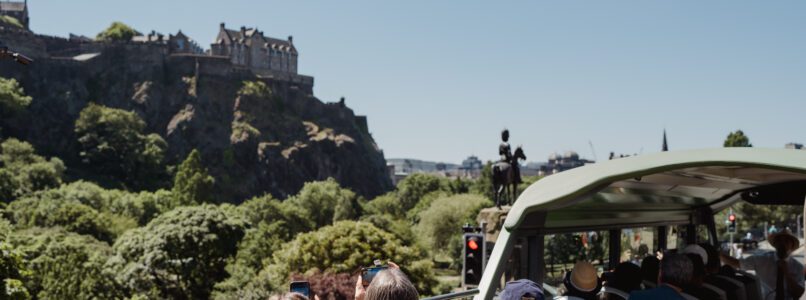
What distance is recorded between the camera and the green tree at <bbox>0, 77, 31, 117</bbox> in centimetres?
10262

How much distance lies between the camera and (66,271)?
38.1 meters

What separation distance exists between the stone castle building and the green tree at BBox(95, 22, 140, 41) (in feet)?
62.3

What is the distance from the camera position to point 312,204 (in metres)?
97.4

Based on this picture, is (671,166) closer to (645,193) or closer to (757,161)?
(757,161)

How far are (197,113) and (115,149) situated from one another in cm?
1462

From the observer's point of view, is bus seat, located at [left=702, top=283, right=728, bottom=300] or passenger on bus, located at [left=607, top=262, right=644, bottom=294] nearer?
bus seat, located at [left=702, top=283, right=728, bottom=300]

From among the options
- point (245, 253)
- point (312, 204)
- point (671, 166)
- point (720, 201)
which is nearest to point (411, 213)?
point (312, 204)

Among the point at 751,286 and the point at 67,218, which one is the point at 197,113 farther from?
the point at 751,286

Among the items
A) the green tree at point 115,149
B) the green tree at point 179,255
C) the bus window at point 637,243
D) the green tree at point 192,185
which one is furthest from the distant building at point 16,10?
the bus window at point 637,243

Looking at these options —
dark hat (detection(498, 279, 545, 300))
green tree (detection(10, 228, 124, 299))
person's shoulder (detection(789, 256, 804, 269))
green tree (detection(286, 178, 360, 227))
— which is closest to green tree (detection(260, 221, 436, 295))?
green tree (detection(10, 228, 124, 299))

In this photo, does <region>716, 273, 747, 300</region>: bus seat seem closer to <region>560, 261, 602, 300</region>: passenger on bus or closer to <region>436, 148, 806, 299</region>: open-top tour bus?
<region>436, 148, 806, 299</region>: open-top tour bus

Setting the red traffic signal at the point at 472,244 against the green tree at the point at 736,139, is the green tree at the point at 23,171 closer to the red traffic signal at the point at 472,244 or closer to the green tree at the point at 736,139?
the green tree at the point at 736,139

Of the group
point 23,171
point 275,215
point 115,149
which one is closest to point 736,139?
point 275,215

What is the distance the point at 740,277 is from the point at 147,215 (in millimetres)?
85620
